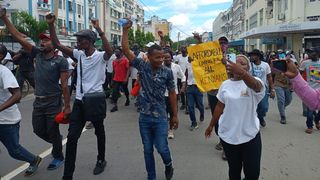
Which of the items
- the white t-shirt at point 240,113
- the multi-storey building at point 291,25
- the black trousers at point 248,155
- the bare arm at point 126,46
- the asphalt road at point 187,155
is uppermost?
the multi-storey building at point 291,25

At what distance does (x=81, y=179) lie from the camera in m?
5.10

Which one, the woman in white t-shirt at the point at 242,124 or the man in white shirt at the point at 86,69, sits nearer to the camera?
the woman in white t-shirt at the point at 242,124

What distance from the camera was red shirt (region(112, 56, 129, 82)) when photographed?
11359 mm

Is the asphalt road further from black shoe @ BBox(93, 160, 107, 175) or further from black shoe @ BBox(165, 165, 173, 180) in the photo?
black shoe @ BBox(165, 165, 173, 180)

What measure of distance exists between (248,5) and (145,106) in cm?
6350

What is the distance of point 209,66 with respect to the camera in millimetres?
5773

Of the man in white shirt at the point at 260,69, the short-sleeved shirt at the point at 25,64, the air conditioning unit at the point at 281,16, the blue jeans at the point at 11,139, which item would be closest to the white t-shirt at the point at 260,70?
the man in white shirt at the point at 260,69

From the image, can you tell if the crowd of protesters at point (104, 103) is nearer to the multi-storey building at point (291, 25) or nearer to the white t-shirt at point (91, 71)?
the white t-shirt at point (91, 71)

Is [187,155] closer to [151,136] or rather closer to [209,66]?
[209,66]

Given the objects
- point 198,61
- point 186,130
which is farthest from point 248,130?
point 186,130

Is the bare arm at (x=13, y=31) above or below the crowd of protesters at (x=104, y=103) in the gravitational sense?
above

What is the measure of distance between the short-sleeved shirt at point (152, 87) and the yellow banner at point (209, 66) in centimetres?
121

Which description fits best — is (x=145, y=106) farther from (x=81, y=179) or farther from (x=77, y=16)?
(x=77, y=16)

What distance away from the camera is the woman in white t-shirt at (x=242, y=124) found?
3.79m
